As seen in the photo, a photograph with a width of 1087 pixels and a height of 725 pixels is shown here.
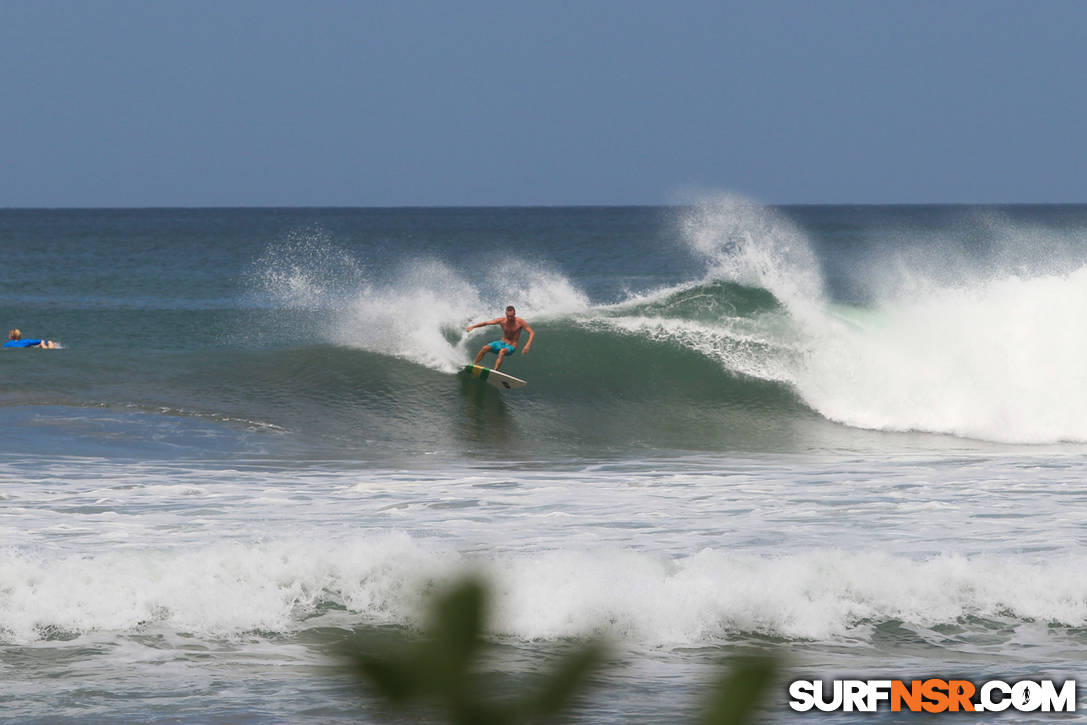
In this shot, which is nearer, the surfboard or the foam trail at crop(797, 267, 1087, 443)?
the foam trail at crop(797, 267, 1087, 443)

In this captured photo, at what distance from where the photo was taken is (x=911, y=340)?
813 inches

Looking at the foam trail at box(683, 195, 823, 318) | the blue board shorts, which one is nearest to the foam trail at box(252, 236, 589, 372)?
the blue board shorts

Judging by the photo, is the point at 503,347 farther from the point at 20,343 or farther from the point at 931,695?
the point at 931,695

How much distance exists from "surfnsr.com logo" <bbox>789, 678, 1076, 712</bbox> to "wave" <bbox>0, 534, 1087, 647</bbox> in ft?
3.00

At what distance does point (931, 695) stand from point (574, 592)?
2364 mm

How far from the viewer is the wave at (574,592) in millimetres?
7652

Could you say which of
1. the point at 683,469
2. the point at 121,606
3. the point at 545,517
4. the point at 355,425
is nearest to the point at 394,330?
the point at 355,425

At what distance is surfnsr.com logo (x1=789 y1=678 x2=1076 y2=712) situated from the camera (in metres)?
6.14

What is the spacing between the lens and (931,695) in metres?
6.66

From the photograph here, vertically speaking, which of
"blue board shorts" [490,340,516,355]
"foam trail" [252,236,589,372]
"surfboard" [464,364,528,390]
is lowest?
"surfboard" [464,364,528,390]

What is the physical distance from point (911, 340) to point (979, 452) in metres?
5.91

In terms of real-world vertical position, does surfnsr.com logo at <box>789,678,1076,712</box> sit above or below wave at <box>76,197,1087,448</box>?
below

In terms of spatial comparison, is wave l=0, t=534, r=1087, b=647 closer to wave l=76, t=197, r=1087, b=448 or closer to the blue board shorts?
wave l=76, t=197, r=1087, b=448

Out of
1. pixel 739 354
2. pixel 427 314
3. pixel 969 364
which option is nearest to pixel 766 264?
pixel 739 354
